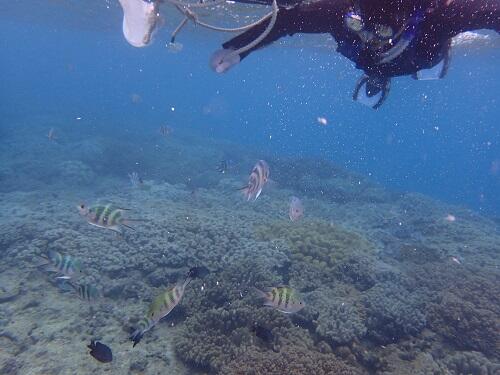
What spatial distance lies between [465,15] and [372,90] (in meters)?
1.61

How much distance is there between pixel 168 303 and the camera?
418cm

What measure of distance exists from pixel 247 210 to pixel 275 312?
7407 mm

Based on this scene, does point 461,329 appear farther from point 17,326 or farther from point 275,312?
point 17,326

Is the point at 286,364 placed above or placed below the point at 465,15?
below

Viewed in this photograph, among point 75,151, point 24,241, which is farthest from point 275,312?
point 75,151

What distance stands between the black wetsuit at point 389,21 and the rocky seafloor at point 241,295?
4443 mm

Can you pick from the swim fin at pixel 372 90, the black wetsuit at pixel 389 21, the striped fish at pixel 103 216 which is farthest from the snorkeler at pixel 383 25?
the striped fish at pixel 103 216

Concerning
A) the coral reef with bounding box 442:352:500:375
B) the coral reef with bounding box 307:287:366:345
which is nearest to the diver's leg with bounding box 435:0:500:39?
the coral reef with bounding box 307:287:366:345

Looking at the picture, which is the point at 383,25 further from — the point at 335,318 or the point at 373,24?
the point at 335,318

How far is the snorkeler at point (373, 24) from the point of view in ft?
10.6

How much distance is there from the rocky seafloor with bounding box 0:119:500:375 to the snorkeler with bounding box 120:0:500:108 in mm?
4412

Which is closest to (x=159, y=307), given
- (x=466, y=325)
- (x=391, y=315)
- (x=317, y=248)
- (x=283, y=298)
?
(x=283, y=298)

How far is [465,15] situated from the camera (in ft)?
11.1

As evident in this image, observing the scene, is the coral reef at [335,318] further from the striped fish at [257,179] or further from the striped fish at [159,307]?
the striped fish at [159,307]
